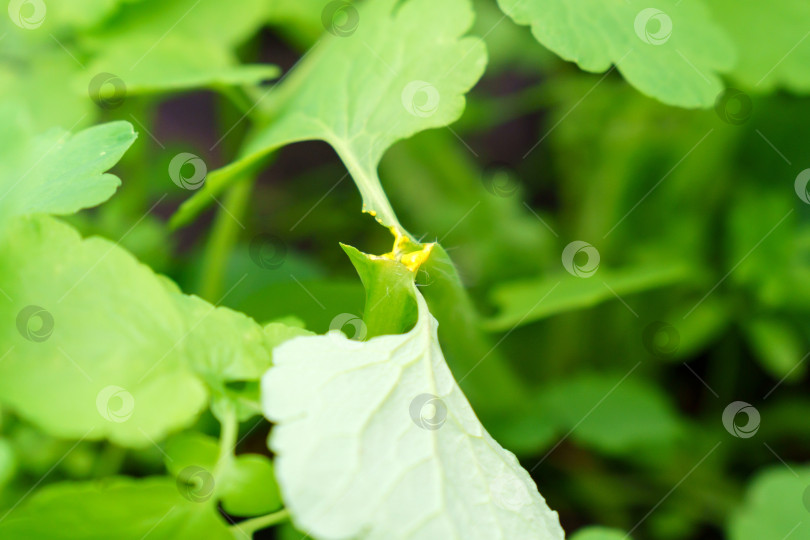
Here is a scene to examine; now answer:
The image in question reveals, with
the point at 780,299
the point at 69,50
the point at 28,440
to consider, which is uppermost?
the point at 780,299

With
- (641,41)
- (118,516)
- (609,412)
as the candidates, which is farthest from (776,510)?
(118,516)

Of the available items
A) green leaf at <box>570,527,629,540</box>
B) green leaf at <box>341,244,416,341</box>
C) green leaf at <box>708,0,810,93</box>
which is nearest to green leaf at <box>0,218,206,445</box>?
green leaf at <box>341,244,416,341</box>

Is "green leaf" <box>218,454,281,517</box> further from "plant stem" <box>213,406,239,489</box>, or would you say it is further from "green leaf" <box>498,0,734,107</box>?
"green leaf" <box>498,0,734,107</box>

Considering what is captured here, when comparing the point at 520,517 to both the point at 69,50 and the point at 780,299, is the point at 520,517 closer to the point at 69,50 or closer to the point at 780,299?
the point at 780,299

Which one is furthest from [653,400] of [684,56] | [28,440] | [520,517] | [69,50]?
[69,50]

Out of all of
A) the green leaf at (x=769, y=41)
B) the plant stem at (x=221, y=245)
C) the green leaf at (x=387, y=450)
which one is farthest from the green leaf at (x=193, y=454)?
the green leaf at (x=769, y=41)

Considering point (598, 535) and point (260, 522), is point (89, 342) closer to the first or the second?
point (260, 522)
